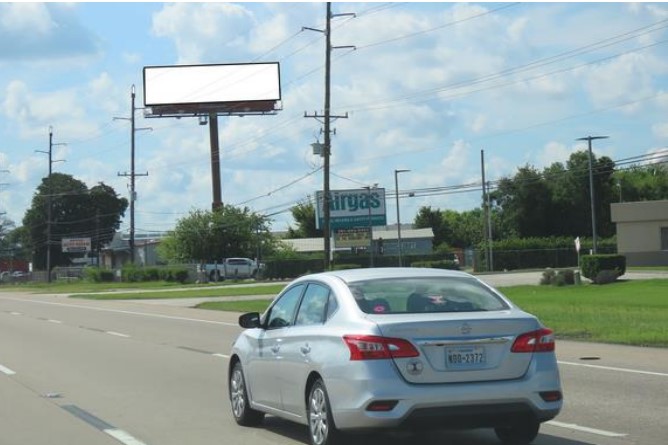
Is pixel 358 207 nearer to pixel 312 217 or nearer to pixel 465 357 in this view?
pixel 312 217

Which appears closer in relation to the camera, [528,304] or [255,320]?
[255,320]

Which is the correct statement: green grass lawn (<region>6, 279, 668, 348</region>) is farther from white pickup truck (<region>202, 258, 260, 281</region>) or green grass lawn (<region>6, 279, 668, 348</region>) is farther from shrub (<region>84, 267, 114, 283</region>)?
shrub (<region>84, 267, 114, 283</region>)

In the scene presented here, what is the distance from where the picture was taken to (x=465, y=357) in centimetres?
762

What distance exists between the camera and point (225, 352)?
60.0 ft

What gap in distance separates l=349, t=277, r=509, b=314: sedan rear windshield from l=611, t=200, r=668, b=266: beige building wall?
6284 cm

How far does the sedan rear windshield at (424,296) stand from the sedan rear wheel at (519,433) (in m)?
1.08

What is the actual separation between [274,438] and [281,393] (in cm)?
62

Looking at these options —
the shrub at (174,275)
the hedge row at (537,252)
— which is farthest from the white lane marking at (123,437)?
the hedge row at (537,252)

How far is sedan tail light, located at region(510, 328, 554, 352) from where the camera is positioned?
306 inches

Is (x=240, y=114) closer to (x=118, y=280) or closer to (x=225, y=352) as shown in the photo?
(x=118, y=280)

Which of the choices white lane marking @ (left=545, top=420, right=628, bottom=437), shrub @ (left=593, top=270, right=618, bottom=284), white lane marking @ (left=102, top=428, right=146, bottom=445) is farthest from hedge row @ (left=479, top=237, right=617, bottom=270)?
white lane marking @ (left=102, top=428, right=146, bottom=445)

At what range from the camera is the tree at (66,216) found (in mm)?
138125

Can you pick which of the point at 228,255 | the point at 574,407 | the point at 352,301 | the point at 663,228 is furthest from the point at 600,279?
the point at 228,255

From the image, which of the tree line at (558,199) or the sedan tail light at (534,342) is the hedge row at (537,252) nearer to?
the tree line at (558,199)
